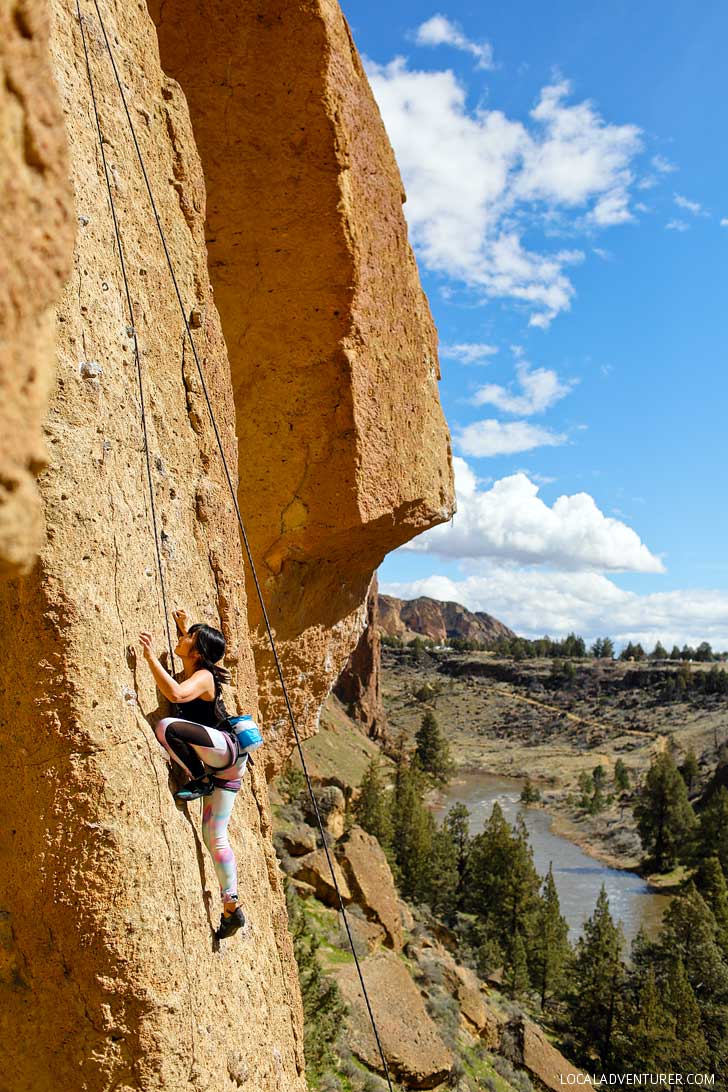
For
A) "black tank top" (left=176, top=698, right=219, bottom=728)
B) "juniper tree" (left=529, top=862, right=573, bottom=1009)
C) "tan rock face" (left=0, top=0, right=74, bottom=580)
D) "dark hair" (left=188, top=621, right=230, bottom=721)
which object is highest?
"tan rock face" (left=0, top=0, right=74, bottom=580)

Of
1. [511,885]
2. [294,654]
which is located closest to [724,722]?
[511,885]

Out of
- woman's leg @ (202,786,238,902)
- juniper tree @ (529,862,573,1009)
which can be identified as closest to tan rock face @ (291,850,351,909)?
juniper tree @ (529,862,573,1009)

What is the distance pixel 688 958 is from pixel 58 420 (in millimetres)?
32641

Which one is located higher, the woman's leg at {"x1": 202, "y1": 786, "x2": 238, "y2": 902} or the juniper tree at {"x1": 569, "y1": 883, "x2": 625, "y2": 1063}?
the woman's leg at {"x1": 202, "y1": 786, "x2": 238, "y2": 902}

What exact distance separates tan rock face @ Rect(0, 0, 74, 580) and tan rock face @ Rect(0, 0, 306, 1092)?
6.03 feet

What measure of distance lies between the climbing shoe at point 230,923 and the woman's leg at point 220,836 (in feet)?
0.24

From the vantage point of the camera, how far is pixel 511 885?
109ft

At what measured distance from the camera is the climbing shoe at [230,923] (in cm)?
380

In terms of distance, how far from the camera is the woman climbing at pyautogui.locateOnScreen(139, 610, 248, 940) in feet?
12.0

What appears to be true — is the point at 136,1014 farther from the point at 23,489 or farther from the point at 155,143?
the point at 155,143

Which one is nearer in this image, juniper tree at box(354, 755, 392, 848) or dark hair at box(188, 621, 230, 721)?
dark hair at box(188, 621, 230, 721)

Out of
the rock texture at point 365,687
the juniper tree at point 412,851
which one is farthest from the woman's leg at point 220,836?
the rock texture at point 365,687

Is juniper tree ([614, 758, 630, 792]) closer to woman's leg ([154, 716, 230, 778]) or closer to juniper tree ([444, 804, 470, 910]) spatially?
juniper tree ([444, 804, 470, 910])

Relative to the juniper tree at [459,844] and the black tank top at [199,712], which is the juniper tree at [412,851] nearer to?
the juniper tree at [459,844]
